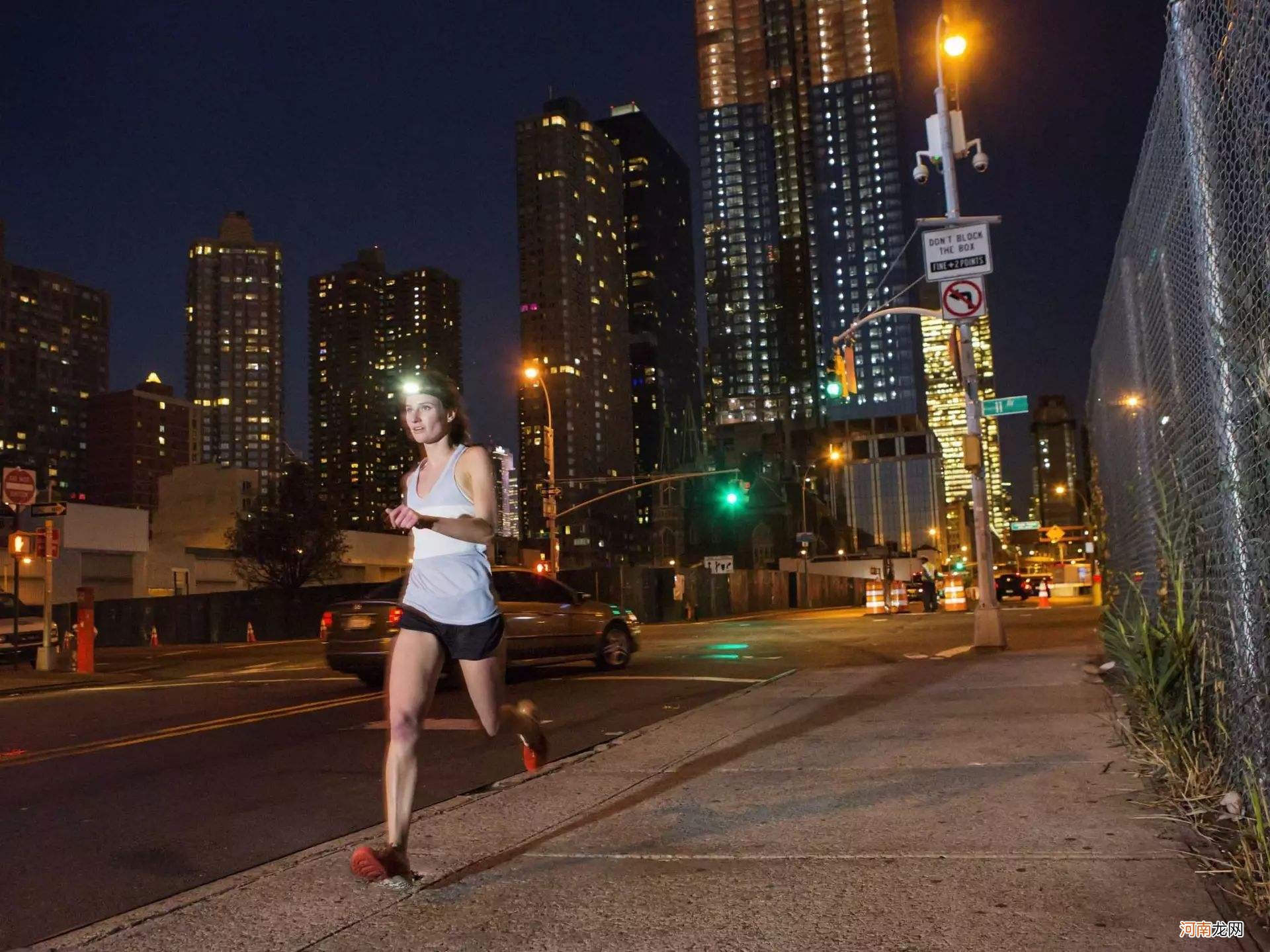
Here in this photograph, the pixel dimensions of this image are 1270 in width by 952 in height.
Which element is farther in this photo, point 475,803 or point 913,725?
point 913,725

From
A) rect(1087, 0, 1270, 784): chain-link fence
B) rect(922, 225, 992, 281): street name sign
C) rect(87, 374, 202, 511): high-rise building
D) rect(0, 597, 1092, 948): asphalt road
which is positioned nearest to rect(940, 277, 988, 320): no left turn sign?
rect(922, 225, 992, 281): street name sign

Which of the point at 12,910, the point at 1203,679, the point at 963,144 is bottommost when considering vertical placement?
the point at 12,910

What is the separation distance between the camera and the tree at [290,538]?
50062 mm

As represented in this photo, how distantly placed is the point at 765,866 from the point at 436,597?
1.71m

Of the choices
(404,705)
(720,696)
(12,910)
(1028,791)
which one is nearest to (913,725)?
(1028,791)

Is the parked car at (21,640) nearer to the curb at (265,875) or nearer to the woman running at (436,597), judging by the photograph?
the curb at (265,875)

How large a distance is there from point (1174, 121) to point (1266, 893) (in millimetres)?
3426

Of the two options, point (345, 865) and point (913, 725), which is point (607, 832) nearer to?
point (345, 865)

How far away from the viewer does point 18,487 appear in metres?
19.4

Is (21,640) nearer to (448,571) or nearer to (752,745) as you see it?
(752,745)

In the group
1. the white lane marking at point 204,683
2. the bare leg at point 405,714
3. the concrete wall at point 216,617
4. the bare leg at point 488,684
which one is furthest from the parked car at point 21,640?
the concrete wall at point 216,617

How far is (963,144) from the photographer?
689 inches

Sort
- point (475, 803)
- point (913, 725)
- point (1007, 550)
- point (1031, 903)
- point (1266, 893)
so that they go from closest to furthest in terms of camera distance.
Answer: point (1266, 893) → point (1031, 903) → point (475, 803) → point (913, 725) → point (1007, 550)

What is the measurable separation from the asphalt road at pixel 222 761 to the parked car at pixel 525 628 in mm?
370
